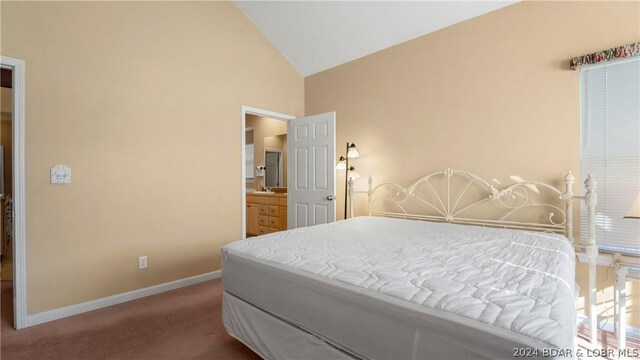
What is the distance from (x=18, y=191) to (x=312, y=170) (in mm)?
2745

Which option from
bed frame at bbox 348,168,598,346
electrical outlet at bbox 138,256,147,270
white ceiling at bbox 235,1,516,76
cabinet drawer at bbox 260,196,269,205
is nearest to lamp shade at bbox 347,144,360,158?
bed frame at bbox 348,168,598,346

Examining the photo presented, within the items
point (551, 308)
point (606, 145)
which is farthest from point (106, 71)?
point (606, 145)

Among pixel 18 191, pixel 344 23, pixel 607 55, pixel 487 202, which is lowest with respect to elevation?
pixel 487 202

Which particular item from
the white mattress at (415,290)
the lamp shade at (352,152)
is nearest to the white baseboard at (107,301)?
the white mattress at (415,290)

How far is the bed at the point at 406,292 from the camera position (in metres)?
0.93

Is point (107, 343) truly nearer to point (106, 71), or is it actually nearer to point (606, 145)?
point (106, 71)

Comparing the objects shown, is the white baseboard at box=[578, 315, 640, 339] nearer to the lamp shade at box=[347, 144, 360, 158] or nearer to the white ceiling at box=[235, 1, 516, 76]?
the lamp shade at box=[347, 144, 360, 158]

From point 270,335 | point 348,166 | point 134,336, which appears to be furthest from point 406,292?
point 348,166

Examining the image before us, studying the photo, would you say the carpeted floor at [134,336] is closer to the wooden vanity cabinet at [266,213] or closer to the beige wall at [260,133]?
the wooden vanity cabinet at [266,213]

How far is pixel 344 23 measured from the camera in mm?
3336

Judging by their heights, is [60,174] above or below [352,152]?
below

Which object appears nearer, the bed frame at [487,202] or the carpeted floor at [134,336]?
the carpeted floor at [134,336]

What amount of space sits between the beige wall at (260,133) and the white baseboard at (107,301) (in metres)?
2.87

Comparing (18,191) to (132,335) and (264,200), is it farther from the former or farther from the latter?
(264,200)
